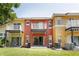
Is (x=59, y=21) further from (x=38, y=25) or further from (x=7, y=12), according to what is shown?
(x=7, y=12)

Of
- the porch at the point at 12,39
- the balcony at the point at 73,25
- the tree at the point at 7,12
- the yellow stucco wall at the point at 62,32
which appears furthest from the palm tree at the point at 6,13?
the balcony at the point at 73,25

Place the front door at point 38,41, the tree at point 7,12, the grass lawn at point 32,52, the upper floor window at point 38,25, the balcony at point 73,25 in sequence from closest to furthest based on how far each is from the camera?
1. the grass lawn at point 32,52
2. the front door at point 38,41
3. the upper floor window at point 38,25
4. the tree at point 7,12
5. the balcony at point 73,25

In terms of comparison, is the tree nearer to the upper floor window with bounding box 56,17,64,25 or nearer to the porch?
the porch

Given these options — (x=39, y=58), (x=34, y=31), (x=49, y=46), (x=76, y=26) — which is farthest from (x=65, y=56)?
(x=76, y=26)

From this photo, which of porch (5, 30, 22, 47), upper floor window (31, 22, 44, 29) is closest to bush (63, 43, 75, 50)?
upper floor window (31, 22, 44, 29)

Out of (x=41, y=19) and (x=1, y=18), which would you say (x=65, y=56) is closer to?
(x=41, y=19)

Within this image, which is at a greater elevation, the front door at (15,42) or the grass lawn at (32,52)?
the front door at (15,42)

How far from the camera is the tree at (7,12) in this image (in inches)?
226

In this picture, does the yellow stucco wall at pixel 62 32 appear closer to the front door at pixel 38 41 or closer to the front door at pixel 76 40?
the front door at pixel 76 40

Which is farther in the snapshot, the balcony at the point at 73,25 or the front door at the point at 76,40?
the balcony at the point at 73,25

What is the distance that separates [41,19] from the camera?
18.2ft

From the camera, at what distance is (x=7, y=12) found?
247 inches

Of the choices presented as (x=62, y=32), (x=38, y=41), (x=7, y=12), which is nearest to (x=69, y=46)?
(x=62, y=32)

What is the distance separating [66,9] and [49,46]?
35.9 inches
